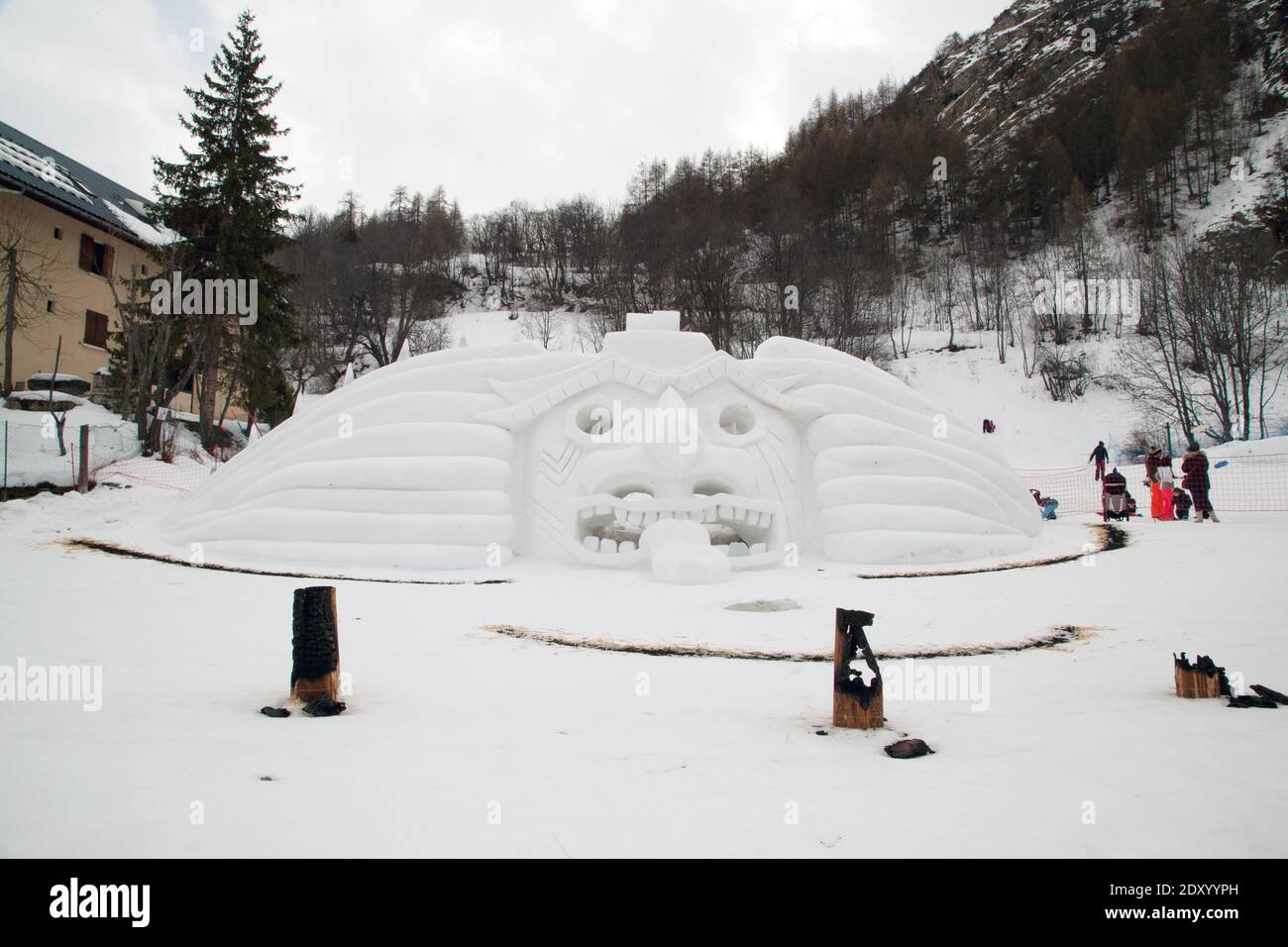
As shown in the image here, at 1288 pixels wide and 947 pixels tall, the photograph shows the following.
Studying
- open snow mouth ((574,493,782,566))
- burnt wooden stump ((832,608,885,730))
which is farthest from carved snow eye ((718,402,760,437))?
burnt wooden stump ((832,608,885,730))

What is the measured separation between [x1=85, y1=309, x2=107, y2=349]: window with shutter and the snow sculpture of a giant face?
1618 cm

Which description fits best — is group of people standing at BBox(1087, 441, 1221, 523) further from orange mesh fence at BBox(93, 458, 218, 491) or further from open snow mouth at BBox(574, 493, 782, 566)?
orange mesh fence at BBox(93, 458, 218, 491)

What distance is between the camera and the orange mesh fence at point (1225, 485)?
47.6 ft

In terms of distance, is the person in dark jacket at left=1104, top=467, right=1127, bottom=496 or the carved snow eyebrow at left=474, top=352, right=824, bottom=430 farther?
the person in dark jacket at left=1104, top=467, right=1127, bottom=496

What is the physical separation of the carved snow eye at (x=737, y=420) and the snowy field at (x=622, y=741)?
388cm

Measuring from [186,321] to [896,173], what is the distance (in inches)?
1495

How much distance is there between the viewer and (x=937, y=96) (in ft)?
194

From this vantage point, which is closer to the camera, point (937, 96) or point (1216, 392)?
point (1216, 392)

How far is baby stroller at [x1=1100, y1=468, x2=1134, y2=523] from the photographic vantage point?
1314cm

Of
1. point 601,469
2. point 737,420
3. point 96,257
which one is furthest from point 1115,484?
point 96,257

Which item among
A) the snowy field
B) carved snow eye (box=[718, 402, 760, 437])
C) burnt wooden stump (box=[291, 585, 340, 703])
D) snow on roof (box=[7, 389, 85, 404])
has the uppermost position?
snow on roof (box=[7, 389, 85, 404])

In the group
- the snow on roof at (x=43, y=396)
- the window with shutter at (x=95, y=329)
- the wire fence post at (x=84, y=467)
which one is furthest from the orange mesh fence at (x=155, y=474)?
the window with shutter at (x=95, y=329)

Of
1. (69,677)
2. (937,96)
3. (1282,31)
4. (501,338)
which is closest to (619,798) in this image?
(69,677)
